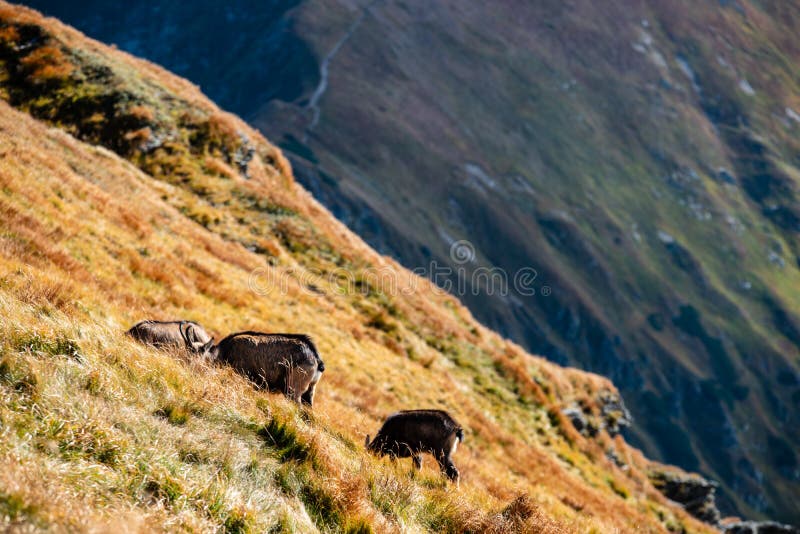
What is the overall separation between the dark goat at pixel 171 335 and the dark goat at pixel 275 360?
283 millimetres

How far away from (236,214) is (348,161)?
6019 inches

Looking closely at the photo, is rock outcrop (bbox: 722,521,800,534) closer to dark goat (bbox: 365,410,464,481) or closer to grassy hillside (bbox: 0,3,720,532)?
grassy hillside (bbox: 0,3,720,532)

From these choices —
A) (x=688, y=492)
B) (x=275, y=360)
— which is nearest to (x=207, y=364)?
(x=275, y=360)

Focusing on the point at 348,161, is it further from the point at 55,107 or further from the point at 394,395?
the point at 394,395

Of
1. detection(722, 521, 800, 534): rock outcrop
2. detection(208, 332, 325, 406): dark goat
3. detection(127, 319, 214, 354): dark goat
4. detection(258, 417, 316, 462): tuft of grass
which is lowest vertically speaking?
detection(722, 521, 800, 534): rock outcrop

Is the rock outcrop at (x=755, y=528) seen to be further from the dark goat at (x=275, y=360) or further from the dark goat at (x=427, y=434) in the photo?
the dark goat at (x=275, y=360)

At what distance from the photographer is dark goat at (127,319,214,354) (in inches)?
339

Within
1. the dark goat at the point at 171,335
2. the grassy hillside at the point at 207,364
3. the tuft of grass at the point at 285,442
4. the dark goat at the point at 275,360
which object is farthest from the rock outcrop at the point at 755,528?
the tuft of grass at the point at 285,442

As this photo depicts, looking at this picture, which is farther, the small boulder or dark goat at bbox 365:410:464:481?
the small boulder

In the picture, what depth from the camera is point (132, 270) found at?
13.9 meters

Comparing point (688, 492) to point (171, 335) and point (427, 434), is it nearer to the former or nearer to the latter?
point (427, 434)

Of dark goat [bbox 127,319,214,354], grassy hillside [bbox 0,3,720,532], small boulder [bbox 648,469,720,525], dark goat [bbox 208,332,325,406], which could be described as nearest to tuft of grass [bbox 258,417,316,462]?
grassy hillside [bbox 0,3,720,532]

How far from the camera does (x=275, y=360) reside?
29.1 ft

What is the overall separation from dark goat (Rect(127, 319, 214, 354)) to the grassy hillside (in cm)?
83
